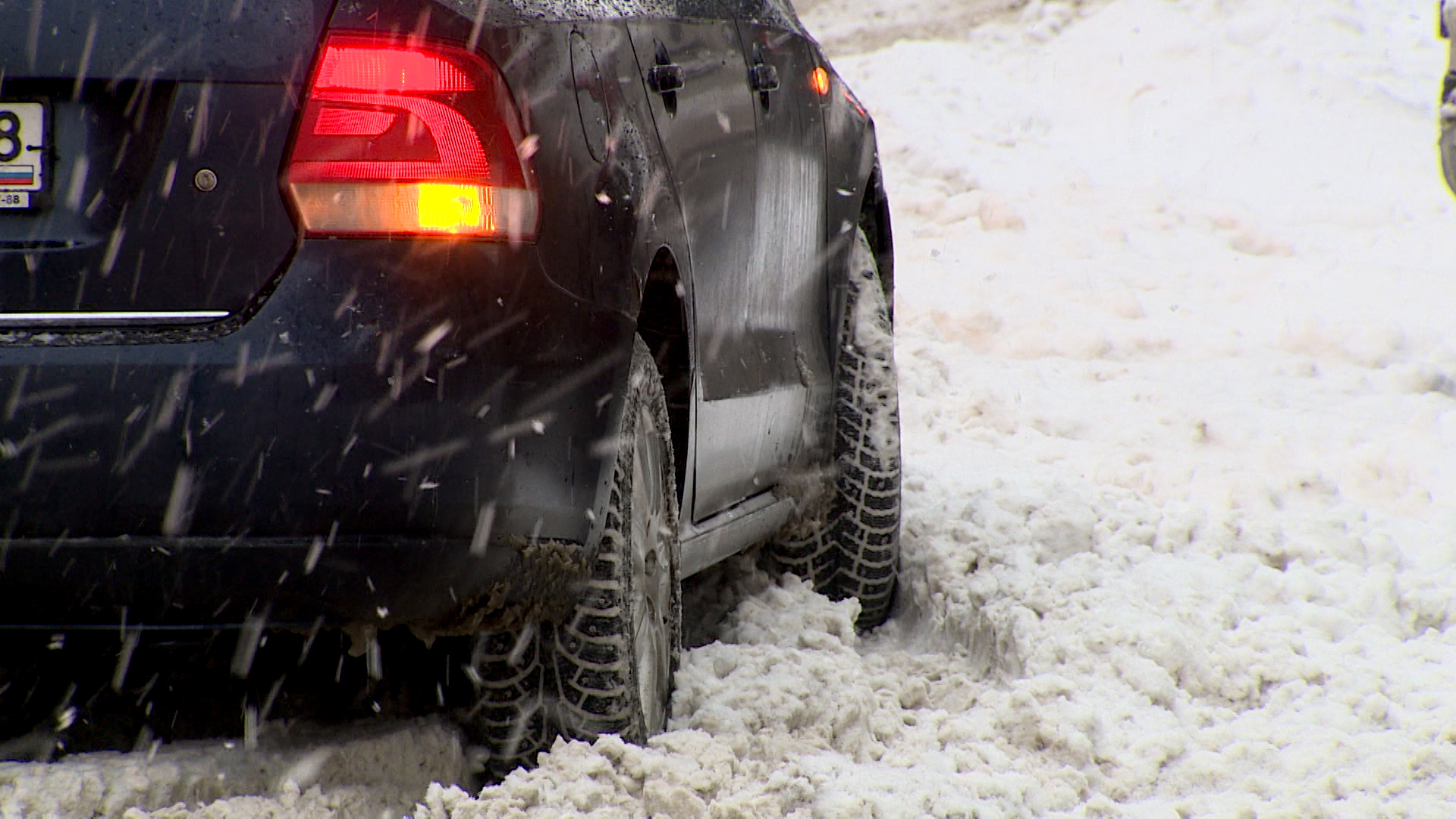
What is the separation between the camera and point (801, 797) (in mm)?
2520

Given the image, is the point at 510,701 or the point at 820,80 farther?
the point at 820,80

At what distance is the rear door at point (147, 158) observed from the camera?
2023 millimetres

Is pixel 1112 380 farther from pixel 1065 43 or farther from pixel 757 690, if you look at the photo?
pixel 1065 43

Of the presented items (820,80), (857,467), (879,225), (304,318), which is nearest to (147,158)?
(304,318)

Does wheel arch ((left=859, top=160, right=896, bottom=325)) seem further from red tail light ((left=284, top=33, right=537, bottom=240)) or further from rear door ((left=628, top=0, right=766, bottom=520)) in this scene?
red tail light ((left=284, top=33, right=537, bottom=240))

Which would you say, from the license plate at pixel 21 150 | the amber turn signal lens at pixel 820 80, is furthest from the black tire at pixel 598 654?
the amber turn signal lens at pixel 820 80

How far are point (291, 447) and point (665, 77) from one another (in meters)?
1.05

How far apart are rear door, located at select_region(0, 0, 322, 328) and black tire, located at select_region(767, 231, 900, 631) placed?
2238 mm

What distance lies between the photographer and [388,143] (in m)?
2.05

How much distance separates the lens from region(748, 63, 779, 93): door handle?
328 centimetres

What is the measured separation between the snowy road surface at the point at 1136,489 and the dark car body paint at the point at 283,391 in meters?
0.45

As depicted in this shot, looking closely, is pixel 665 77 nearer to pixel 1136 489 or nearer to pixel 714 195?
pixel 714 195

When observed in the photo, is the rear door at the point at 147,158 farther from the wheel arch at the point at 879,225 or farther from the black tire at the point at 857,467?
the wheel arch at the point at 879,225

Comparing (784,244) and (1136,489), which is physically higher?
(784,244)
